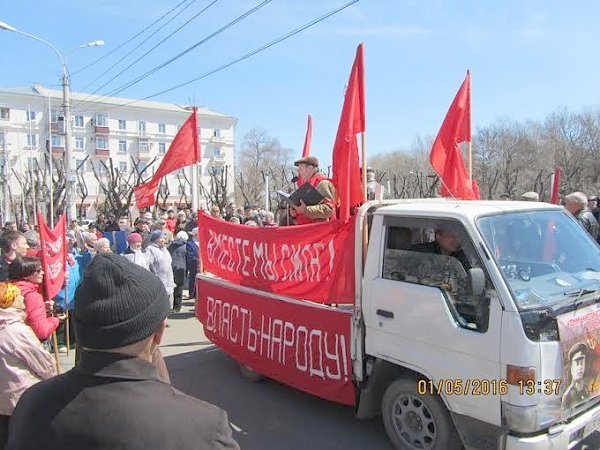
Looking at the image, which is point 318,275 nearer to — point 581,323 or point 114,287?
point 581,323

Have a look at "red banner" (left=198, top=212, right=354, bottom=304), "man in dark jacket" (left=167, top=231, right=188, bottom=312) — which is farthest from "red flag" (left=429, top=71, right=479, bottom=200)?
"man in dark jacket" (left=167, top=231, right=188, bottom=312)

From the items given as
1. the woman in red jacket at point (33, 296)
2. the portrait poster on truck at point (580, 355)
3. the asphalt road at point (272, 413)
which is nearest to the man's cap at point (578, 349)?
the portrait poster on truck at point (580, 355)

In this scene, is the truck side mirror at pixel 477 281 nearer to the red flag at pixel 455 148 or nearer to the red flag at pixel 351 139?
the red flag at pixel 351 139

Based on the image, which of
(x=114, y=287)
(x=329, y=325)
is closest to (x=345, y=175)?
(x=329, y=325)

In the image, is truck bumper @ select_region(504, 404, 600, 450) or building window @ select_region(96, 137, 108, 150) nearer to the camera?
truck bumper @ select_region(504, 404, 600, 450)

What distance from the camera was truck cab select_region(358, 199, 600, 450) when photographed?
3.26 metres

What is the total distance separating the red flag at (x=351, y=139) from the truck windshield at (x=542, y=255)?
4.76 feet

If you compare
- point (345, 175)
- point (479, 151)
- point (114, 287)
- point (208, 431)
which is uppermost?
point (479, 151)

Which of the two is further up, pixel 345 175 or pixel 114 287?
pixel 345 175

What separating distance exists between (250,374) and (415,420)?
2573 millimetres

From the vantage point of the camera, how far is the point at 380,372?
4262 millimetres

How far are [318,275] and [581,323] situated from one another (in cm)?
224

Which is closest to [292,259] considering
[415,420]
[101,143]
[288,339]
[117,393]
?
[288,339]

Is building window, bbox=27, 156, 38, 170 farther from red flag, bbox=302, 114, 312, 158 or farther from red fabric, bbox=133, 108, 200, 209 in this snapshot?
red flag, bbox=302, 114, 312, 158
